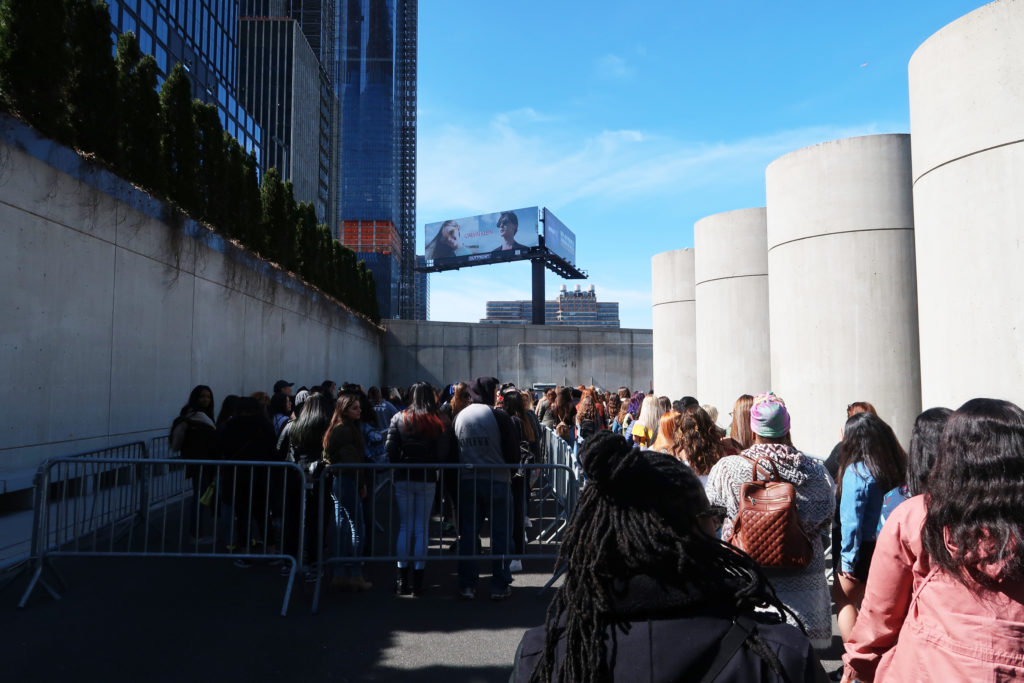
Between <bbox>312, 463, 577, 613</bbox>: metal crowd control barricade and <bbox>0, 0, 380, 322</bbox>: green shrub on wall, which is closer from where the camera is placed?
<bbox>312, 463, 577, 613</bbox>: metal crowd control barricade

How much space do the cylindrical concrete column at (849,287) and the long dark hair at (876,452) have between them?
7172 mm

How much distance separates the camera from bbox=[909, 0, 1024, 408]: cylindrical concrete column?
23.2ft

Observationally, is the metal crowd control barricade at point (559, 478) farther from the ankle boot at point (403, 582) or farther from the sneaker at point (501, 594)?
the ankle boot at point (403, 582)

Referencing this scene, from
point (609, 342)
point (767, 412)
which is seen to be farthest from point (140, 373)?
point (609, 342)

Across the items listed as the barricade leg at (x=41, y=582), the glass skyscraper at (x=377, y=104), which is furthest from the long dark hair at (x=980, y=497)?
the glass skyscraper at (x=377, y=104)

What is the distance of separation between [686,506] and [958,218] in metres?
7.81

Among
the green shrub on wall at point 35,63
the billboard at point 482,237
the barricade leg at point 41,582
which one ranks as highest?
the billboard at point 482,237

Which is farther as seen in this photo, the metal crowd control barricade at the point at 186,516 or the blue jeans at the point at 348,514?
the blue jeans at the point at 348,514

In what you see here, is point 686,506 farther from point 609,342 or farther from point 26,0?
point 609,342

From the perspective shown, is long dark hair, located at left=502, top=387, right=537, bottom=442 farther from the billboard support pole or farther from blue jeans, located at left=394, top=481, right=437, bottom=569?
the billboard support pole

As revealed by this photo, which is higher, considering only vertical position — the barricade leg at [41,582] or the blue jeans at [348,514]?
the blue jeans at [348,514]

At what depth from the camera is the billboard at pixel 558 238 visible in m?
59.3

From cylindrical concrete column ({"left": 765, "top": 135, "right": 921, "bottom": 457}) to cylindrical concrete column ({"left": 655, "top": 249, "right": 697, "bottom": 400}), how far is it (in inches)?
336

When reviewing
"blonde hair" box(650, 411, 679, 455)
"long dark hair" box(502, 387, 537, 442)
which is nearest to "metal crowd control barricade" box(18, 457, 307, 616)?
"long dark hair" box(502, 387, 537, 442)
